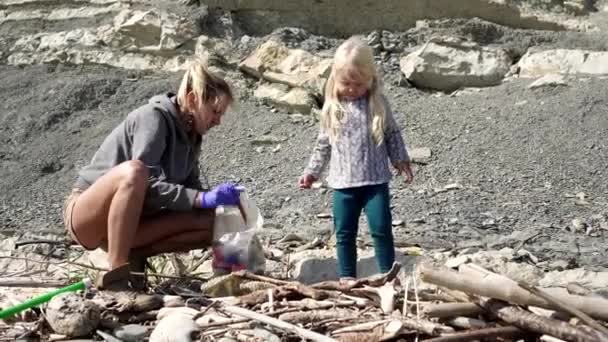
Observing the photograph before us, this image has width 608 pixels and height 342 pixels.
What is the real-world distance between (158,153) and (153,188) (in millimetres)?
172

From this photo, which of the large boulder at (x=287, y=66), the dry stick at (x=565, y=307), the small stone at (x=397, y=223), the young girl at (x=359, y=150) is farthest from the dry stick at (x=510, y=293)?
the large boulder at (x=287, y=66)

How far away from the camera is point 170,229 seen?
458cm

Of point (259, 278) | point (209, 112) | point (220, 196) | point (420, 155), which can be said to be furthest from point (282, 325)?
point (420, 155)

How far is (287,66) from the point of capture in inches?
355

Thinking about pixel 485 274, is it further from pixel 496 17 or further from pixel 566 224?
pixel 496 17

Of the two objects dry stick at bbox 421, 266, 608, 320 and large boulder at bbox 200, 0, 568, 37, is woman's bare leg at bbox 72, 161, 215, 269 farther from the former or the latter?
large boulder at bbox 200, 0, 568, 37

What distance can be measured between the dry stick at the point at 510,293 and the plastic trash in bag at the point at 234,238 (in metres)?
1.47

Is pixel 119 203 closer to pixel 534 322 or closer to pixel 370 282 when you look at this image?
pixel 370 282

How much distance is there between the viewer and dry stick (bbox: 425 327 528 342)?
326 centimetres

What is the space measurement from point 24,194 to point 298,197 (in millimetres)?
2651

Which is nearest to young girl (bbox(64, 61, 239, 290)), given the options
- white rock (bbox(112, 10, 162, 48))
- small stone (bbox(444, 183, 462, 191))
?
small stone (bbox(444, 183, 462, 191))

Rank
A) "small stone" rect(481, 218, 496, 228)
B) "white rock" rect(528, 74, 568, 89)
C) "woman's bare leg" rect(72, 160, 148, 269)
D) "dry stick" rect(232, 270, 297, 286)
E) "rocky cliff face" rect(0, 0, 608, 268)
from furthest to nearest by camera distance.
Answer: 1. "white rock" rect(528, 74, 568, 89)
2. "rocky cliff face" rect(0, 0, 608, 268)
3. "small stone" rect(481, 218, 496, 228)
4. "woman's bare leg" rect(72, 160, 148, 269)
5. "dry stick" rect(232, 270, 297, 286)

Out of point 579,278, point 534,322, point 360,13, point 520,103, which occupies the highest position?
point 360,13

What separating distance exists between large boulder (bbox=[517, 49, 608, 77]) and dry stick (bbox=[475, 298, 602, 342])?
545 centimetres
